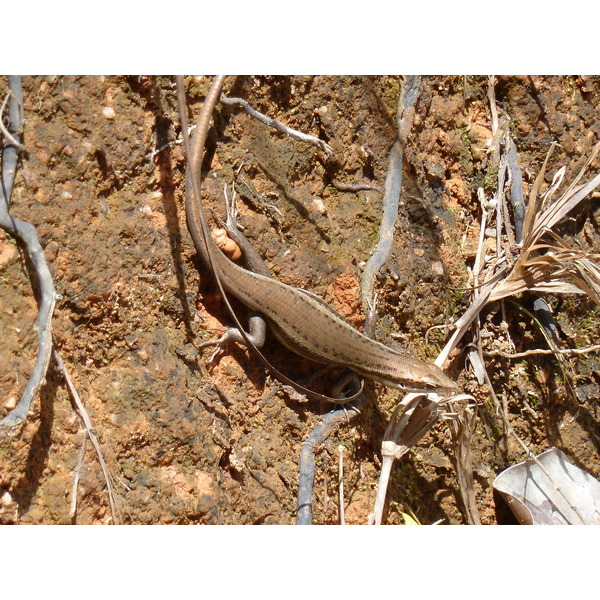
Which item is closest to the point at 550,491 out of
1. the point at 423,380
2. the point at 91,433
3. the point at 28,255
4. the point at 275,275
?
the point at 423,380

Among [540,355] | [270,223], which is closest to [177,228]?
[270,223]

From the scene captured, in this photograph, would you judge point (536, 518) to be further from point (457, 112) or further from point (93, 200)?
point (93, 200)

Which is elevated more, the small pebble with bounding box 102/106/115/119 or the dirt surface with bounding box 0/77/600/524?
the small pebble with bounding box 102/106/115/119

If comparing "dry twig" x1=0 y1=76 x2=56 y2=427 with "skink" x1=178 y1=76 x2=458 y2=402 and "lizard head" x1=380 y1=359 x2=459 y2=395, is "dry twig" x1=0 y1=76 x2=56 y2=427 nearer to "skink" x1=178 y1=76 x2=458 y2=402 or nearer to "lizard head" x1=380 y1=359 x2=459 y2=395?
"skink" x1=178 y1=76 x2=458 y2=402

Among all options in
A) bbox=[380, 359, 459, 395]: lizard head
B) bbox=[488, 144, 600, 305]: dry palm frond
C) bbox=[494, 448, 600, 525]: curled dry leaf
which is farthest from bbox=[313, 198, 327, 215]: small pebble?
bbox=[494, 448, 600, 525]: curled dry leaf

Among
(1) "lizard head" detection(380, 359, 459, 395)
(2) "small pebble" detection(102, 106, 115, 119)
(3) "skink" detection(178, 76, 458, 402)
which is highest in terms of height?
(2) "small pebble" detection(102, 106, 115, 119)

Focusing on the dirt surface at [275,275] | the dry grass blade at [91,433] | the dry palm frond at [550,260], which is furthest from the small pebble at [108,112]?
the dry palm frond at [550,260]

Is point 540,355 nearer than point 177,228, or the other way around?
point 177,228

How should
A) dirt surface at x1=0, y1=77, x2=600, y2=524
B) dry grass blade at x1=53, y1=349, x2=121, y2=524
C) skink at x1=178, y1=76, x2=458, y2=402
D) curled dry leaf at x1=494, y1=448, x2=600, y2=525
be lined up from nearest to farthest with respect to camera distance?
dry grass blade at x1=53, y1=349, x2=121, y2=524
dirt surface at x1=0, y1=77, x2=600, y2=524
skink at x1=178, y1=76, x2=458, y2=402
curled dry leaf at x1=494, y1=448, x2=600, y2=525
